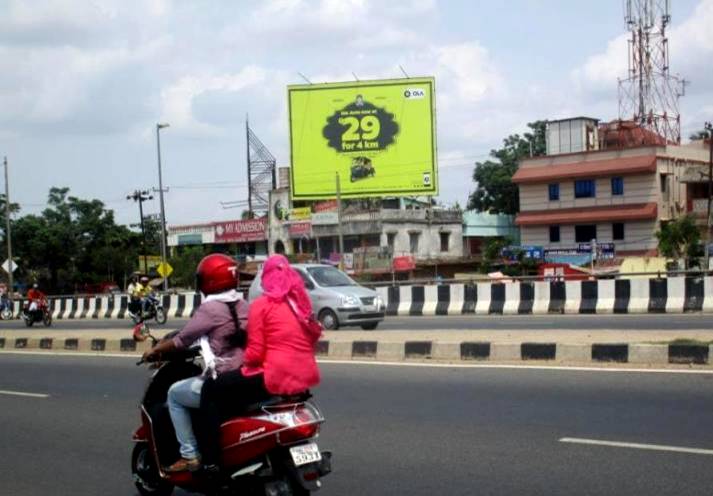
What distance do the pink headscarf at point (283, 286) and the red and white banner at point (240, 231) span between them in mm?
52790

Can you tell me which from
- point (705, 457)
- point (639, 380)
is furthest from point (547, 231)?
point (705, 457)

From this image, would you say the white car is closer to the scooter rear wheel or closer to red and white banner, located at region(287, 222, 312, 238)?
the scooter rear wheel

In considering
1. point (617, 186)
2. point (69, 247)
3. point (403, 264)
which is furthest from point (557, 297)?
point (69, 247)

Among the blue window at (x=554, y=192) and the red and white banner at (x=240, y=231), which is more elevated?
the blue window at (x=554, y=192)

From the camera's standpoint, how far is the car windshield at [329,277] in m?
19.0

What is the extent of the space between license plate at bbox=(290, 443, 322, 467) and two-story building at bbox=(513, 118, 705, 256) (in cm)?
4535

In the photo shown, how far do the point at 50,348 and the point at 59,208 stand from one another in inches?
1809

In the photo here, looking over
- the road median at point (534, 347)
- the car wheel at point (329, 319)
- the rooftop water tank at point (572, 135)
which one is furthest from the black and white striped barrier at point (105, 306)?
the rooftop water tank at point (572, 135)

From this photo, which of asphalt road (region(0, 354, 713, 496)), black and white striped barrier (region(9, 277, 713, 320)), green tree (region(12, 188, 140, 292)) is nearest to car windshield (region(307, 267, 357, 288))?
black and white striped barrier (region(9, 277, 713, 320))

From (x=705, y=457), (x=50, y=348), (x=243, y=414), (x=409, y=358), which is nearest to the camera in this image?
(x=243, y=414)

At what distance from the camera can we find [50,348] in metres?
A: 18.5

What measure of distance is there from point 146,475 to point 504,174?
59.5m

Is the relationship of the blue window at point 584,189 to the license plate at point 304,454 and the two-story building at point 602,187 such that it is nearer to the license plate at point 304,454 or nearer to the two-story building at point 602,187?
the two-story building at point 602,187

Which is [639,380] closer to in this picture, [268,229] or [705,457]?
[705,457]
